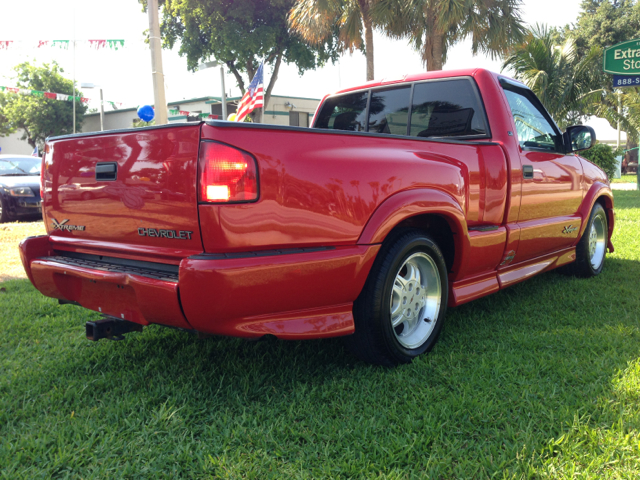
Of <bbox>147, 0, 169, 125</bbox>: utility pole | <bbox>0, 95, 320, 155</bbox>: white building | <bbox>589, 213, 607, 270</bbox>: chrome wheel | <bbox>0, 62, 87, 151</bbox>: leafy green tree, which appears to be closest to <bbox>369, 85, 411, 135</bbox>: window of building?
<bbox>589, 213, 607, 270</bbox>: chrome wheel

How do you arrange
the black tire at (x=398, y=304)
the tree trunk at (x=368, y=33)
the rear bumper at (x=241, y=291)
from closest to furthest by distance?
the rear bumper at (x=241, y=291) → the black tire at (x=398, y=304) → the tree trunk at (x=368, y=33)

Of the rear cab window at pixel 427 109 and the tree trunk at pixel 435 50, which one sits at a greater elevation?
the tree trunk at pixel 435 50

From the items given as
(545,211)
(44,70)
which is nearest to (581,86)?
(545,211)

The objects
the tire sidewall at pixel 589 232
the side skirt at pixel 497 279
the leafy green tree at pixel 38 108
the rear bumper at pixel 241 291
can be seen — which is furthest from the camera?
the leafy green tree at pixel 38 108

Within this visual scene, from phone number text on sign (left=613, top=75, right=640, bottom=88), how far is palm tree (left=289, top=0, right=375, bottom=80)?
20.7ft

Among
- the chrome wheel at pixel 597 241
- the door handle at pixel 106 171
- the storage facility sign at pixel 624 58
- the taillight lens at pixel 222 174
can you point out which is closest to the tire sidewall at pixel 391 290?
the taillight lens at pixel 222 174

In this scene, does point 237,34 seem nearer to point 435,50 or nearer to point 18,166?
point 435,50

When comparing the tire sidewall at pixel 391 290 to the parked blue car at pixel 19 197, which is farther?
the parked blue car at pixel 19 197

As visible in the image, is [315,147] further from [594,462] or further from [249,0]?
[249,0]

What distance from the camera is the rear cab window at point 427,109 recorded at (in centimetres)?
376

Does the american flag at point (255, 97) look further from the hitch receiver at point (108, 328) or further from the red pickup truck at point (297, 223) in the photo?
the hitch receiver at point (108, 328)

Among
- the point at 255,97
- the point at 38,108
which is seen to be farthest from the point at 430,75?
the point at 38,108

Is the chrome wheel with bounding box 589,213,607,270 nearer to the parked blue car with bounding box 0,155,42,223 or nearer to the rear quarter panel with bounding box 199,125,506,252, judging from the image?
the rear quarter panel with bounding box 199,125,506,252

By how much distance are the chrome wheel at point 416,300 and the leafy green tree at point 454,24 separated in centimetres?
1195
